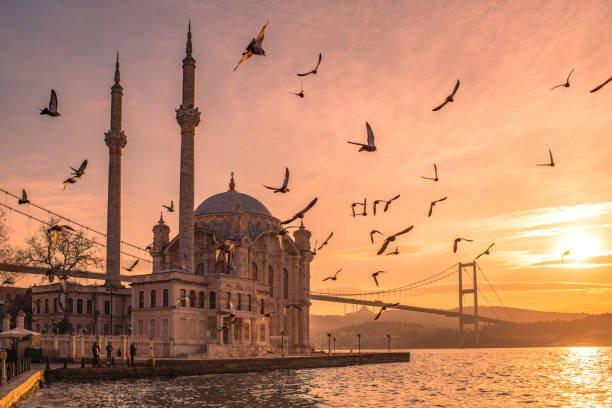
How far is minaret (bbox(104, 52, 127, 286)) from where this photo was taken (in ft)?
219

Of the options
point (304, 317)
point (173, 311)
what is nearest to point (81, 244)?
point (173, 311)

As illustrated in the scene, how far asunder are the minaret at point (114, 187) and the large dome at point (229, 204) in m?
14.4

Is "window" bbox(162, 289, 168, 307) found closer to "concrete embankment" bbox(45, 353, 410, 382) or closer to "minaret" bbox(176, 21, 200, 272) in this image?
"minaret" bbox(176, 21, 200, 272)

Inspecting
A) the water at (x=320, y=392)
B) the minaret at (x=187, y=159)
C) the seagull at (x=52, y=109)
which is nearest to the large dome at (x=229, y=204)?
the minaret at (x=187, y=159)

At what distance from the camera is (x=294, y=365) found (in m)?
58.0

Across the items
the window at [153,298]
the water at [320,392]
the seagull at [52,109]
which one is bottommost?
the water at [320,392]

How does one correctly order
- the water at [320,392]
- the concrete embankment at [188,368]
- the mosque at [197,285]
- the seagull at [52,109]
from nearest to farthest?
the seagull at [52,109], the water at [320,392], the concrete embankment at [188,368], the mosque at [197,285]

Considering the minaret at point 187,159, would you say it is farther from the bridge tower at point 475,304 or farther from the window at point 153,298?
the bridge tower at point 475,304

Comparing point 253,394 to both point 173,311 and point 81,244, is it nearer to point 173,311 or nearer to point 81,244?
point 173,311

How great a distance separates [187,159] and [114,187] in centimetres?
1020

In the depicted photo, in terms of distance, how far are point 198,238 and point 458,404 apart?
1854 inches

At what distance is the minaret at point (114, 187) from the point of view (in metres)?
66.6

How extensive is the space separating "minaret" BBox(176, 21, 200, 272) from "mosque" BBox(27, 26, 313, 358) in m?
0.09

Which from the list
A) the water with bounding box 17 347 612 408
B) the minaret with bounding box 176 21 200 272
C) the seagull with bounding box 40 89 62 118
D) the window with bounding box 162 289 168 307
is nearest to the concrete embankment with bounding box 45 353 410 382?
the water with bounding box 17 347 612 408
